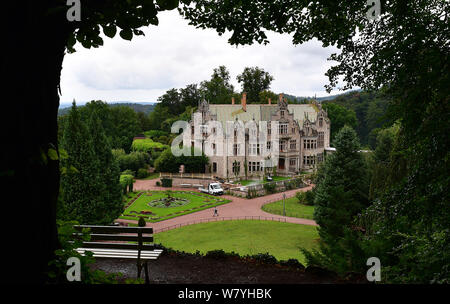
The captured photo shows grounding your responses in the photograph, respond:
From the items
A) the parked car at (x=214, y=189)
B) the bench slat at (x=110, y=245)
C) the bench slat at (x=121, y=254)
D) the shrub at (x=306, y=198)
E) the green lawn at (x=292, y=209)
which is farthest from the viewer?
the parked car at (x=214, y=189)

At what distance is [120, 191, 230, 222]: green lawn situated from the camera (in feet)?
105

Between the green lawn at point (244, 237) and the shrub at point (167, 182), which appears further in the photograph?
the shrub at point (167, 182)

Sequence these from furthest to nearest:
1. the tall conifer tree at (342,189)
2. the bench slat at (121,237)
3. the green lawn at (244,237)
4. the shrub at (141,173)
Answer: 1. the shrub at (141,173)
2. the green lawn at (244,237)
3. the tall conifer tree at (342,189)
4. the bench slat at (121,237)

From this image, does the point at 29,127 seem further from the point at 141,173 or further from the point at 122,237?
the point at 141,173

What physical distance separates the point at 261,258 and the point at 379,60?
6515 millimetres

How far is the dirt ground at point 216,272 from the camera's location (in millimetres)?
8273

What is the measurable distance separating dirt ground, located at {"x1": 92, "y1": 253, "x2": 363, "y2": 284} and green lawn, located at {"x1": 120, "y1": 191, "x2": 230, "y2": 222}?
2148cm

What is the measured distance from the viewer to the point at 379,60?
6605 millimetres

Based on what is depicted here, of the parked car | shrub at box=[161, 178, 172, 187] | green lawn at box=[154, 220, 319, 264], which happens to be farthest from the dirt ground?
shrub at box=[161, 178, 172, 187]

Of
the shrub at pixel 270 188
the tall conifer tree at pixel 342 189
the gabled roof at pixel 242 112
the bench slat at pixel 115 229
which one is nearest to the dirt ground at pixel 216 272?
the bench slat at pixel 115 229

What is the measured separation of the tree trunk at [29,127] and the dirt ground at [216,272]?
205 inches

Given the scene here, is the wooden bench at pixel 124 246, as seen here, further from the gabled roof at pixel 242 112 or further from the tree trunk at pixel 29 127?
the gabled roof at pixel 242 112
